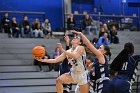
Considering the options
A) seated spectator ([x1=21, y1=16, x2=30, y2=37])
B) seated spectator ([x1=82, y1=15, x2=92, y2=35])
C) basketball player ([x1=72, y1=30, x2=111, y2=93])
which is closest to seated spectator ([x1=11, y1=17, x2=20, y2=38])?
seated spectator ([x1=21, y1=16, x2=30, y2=37])

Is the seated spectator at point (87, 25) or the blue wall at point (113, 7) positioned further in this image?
the blue wall at point (113, 7)

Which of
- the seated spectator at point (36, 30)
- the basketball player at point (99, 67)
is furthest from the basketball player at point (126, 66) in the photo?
the seated spectator at point (36, 30)

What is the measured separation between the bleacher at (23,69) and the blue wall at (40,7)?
4.44 meters

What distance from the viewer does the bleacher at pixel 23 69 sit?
10.1 m

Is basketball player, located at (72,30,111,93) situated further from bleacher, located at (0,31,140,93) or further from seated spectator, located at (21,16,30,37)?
seated spectator, located at (21,16,30,37)

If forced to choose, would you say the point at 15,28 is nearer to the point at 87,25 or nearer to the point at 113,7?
the point at 87,25

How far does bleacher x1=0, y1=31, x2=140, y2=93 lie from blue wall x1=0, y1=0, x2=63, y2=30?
4436 mm

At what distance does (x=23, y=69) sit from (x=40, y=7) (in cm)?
925

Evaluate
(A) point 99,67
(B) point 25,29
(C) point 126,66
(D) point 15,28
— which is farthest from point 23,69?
(C) point 126,66

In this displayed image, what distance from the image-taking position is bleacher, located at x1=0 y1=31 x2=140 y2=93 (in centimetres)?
1013

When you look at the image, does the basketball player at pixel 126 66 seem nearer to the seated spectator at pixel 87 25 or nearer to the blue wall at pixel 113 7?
the seated spectator at pixel 87 25

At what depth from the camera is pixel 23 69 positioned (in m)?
12.6

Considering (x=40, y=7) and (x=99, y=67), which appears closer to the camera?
(x=99, y=67)

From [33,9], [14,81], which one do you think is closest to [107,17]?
[33,9]
